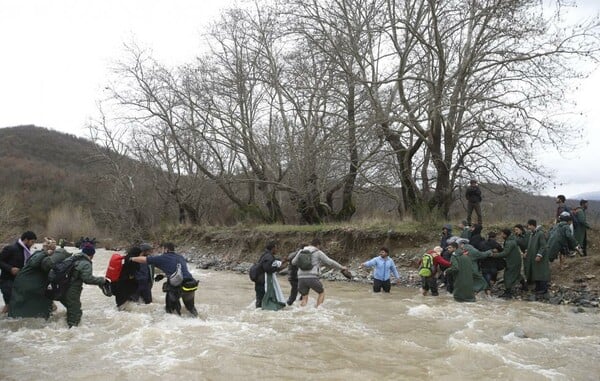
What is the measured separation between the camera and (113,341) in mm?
8398

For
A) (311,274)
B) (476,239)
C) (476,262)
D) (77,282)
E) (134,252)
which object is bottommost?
(77,282)

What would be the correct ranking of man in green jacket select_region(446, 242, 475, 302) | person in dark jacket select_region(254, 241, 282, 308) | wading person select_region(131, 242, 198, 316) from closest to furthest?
1. wading person select_region(131, 242, 198, 316)
2. person in dark jacket select_region(254, 241, 282, 308)
3. man in green jacket select_region(446, 242, 475, 302)

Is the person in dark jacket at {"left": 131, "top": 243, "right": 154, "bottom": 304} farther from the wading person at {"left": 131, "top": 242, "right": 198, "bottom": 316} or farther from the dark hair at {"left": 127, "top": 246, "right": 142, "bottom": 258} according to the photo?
the wading person at {"left": 131, "top": 242, "right": 198, "bottom": 316}

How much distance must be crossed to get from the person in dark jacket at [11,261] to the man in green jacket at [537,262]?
11.6m

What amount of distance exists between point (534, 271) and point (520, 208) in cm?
861

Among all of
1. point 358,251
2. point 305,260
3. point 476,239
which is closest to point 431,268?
point 476,239

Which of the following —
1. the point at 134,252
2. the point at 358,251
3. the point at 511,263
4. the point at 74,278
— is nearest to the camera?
the point at 74,278

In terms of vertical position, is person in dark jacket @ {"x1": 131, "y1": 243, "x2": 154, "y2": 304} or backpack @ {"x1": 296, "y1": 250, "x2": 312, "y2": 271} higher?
backpack @ {"x1": 296, "y1": 250, "x2": 312, "y2": 271}

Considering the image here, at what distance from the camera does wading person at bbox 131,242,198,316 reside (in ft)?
32.0

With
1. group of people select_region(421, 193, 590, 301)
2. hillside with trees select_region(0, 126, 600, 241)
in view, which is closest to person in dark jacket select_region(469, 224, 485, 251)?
group of people select_region(421, 193, 590, 301)

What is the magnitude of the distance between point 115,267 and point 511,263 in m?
9.69

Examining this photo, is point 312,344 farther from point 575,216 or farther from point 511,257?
point 575,216

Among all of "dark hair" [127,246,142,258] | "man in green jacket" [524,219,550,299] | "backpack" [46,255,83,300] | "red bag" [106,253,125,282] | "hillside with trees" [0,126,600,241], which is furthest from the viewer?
"hillside with trees" [0,126,600,241]

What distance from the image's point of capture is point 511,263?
515 inches
